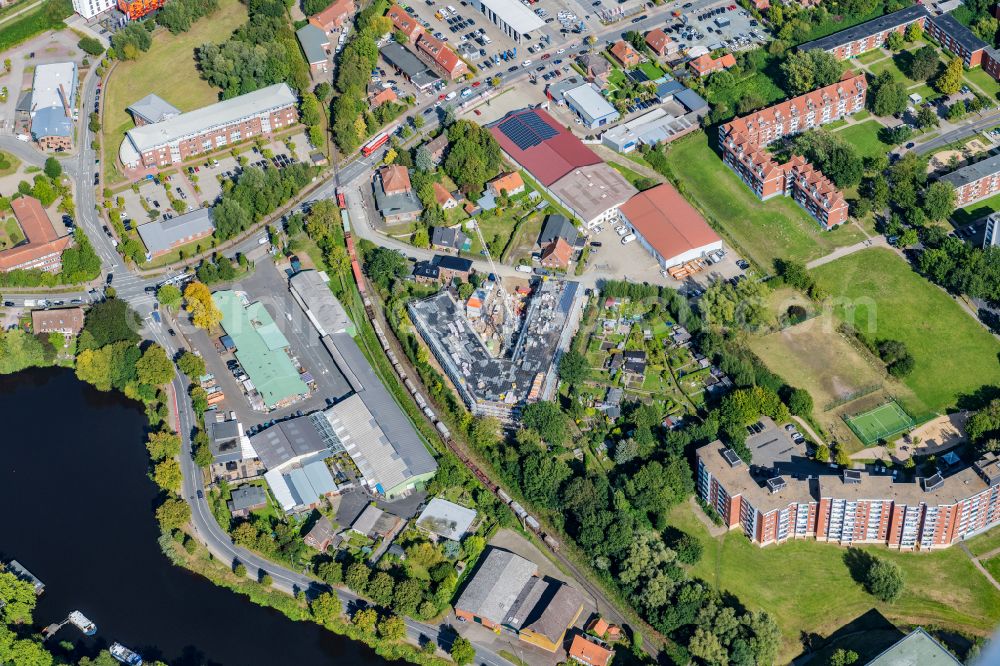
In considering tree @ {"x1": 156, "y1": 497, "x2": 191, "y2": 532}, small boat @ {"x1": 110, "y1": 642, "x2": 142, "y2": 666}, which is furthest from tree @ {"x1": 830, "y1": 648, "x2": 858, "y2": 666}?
tree @ {"x1": 156, "y1": 497, "x2": 191, "y2": 532}

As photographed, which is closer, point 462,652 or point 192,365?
point 462,652

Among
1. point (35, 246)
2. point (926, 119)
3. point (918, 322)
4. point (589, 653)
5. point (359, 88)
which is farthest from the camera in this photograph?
point (359, 88)

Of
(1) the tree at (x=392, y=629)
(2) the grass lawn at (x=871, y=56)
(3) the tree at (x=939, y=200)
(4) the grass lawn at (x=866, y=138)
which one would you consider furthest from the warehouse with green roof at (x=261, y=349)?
(2) the grass lawn at (x=871, y=56)

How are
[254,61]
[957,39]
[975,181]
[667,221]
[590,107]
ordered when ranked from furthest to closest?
[254,61] < [957,39] < [590,107] < [667,221] < [975,181]

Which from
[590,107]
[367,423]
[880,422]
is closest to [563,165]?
[590,107]

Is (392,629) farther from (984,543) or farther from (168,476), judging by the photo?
(984,543)

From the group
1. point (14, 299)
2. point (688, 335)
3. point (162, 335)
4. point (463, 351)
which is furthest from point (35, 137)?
point (688, 335)

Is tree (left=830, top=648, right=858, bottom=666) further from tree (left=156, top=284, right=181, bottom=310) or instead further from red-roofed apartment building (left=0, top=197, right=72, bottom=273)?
red-roofed apartment building (left=0, top=197, right=72, bottom=273)
